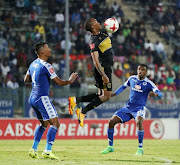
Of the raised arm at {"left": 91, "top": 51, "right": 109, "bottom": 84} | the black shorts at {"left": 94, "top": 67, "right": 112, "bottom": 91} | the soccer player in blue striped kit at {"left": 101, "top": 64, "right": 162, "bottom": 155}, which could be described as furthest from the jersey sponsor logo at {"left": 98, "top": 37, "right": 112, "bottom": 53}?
the soccer player in blue striped kit at {"left": 101, "top": 64, "right": 162, "bottom": 155}

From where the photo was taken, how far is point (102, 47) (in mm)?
11680

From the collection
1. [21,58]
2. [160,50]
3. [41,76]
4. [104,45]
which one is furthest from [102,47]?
[160,50]

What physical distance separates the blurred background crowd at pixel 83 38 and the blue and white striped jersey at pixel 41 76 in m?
12.7

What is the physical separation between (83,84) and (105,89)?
12.2 metres

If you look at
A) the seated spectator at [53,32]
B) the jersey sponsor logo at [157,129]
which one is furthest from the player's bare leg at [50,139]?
the seated spectator at [53,32]

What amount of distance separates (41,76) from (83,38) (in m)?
16.5

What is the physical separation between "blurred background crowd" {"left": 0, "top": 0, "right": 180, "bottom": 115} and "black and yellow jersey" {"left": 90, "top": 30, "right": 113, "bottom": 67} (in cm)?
1174

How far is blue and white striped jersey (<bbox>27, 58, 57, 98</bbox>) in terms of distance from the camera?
10.5 meters

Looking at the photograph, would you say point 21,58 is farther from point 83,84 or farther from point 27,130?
point 27,130

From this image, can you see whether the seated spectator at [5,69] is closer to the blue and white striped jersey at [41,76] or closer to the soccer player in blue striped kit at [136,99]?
the soccer player in blue striped kit at [136,99]

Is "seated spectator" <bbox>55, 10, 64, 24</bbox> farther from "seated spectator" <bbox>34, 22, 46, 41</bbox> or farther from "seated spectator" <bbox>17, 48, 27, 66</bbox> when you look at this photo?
"seated spectator" <bbox>17, 48, 27, 66</bbox>

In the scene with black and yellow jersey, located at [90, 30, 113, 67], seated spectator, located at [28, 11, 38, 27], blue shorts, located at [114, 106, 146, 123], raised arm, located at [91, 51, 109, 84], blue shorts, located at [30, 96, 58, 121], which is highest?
seated spectator, located at [28, 11, 38, 27]

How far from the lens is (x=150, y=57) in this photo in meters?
27.4

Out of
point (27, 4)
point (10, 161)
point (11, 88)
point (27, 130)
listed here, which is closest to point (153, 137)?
point (27, 130)
